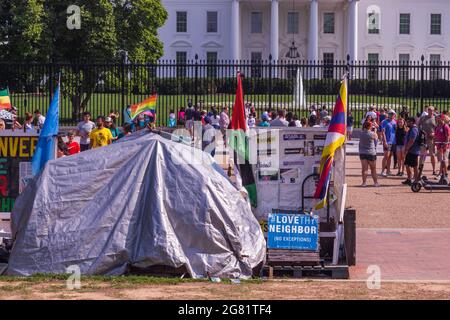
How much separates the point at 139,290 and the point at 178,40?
6474 centimetres

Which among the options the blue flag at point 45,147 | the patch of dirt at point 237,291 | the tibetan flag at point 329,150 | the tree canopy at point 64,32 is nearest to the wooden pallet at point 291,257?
the patch of dirt at point 237,291

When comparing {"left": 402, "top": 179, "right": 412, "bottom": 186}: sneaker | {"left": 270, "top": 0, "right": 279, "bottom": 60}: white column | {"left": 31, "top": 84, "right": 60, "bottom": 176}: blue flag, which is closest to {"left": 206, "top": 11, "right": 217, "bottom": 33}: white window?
{"left": 270, "top": 0, "right": 279, "bottom": 60}: white column

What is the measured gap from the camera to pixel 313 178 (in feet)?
46.0

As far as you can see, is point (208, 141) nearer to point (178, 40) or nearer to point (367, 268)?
point (367, 268)

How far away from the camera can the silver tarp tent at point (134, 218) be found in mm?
11594

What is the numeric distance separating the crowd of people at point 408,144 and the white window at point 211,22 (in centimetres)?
4879

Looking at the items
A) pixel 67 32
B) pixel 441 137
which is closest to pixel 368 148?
pixel 441 137

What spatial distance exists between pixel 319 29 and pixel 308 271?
62.5 metres

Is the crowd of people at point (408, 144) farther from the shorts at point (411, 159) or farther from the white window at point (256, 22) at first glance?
the white window at point (256, 22)

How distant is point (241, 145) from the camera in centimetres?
1380

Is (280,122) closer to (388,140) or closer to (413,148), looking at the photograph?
(388,140)

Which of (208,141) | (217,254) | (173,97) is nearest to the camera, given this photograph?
(217,254)

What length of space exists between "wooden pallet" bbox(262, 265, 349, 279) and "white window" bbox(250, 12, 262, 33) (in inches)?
2491
